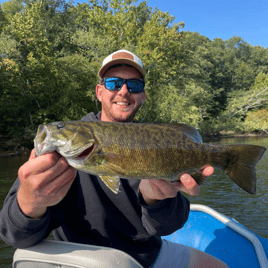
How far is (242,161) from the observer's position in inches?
82.7

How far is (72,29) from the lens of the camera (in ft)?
125

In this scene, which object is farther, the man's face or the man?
the man's face

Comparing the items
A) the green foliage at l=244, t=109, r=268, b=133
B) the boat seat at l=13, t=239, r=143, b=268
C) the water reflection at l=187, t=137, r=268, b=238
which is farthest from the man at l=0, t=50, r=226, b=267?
the green foliage at l=244, t=109, r=268, b=133

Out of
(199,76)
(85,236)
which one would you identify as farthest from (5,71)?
(199,76)

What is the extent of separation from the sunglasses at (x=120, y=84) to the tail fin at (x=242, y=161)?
5.14 ft

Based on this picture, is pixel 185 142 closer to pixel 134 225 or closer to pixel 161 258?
pixel 134 225

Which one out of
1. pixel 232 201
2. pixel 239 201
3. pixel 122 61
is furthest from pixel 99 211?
pixel 239 201

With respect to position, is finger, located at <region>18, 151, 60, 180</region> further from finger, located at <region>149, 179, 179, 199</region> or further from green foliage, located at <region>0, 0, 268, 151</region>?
green foliage, located at <region>0, 0, 268, 151</region>

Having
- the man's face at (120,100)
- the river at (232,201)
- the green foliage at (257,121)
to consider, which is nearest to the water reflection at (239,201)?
the river at (232,201)

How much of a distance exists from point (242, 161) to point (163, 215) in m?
0.81

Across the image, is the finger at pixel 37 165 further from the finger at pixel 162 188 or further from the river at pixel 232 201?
the river at pixel 232 201

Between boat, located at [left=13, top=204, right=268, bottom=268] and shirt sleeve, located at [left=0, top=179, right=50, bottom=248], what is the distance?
9 centimetres

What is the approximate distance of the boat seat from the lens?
1801mm

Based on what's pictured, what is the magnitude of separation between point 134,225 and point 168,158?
86 cm
